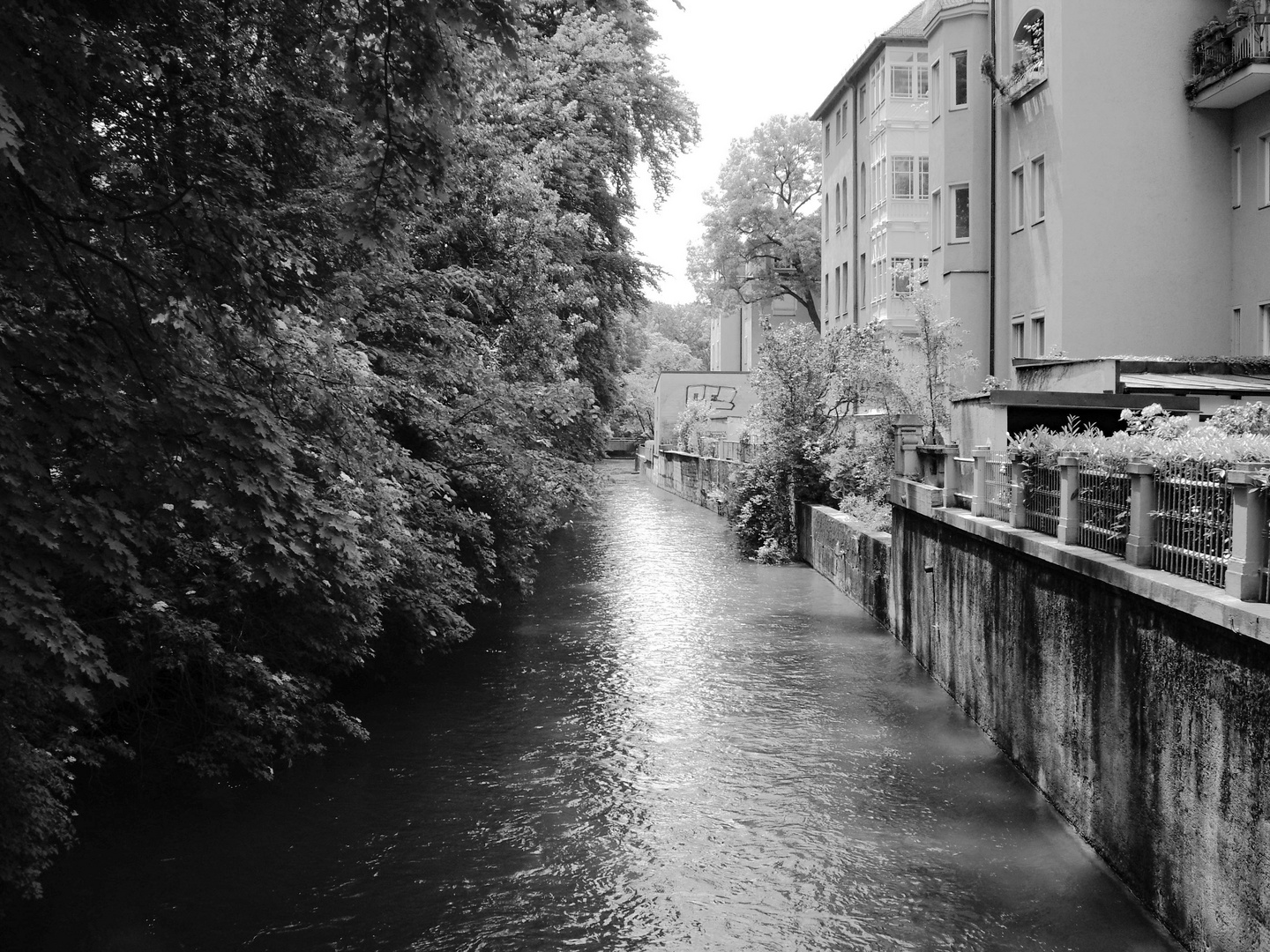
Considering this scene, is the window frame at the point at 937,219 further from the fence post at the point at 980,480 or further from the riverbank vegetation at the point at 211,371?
the riverbank vegetation at the point at 211,371

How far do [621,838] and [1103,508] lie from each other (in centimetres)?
489

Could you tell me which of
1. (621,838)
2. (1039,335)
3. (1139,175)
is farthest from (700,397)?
(621,838)

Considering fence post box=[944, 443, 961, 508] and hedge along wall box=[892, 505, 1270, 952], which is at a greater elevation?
fence post box=[944, 443, 961, 508]

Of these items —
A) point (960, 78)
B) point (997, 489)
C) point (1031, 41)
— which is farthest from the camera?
point (960, 78)

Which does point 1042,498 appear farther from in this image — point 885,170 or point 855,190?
point 855,190

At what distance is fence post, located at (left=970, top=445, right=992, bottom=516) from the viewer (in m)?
14.0

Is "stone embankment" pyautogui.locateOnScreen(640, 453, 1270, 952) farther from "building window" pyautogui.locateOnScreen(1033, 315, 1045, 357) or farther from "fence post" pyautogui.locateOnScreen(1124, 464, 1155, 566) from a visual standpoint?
"building window" pyautogui.locateOnScreen(1033, 315, 1045, 357)

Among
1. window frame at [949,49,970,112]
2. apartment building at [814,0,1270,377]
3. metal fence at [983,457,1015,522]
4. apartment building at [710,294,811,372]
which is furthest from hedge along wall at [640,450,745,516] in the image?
metal fence at [983,457,1015,522]

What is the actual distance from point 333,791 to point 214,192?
245 inches

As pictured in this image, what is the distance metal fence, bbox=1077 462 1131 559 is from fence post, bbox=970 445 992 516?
11.8 ft

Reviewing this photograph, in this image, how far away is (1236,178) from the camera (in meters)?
21.5

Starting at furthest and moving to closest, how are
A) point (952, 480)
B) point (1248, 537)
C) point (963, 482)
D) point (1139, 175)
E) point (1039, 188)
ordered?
1. point (1039, 188)
2. point (1139, 175)
3. point (952, 480)
4. point (963, 482)
5. point (1248, 537)

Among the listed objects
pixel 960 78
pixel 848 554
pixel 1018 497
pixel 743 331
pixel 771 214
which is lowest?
pixel 848 554

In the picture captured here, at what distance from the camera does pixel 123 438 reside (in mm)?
7676
